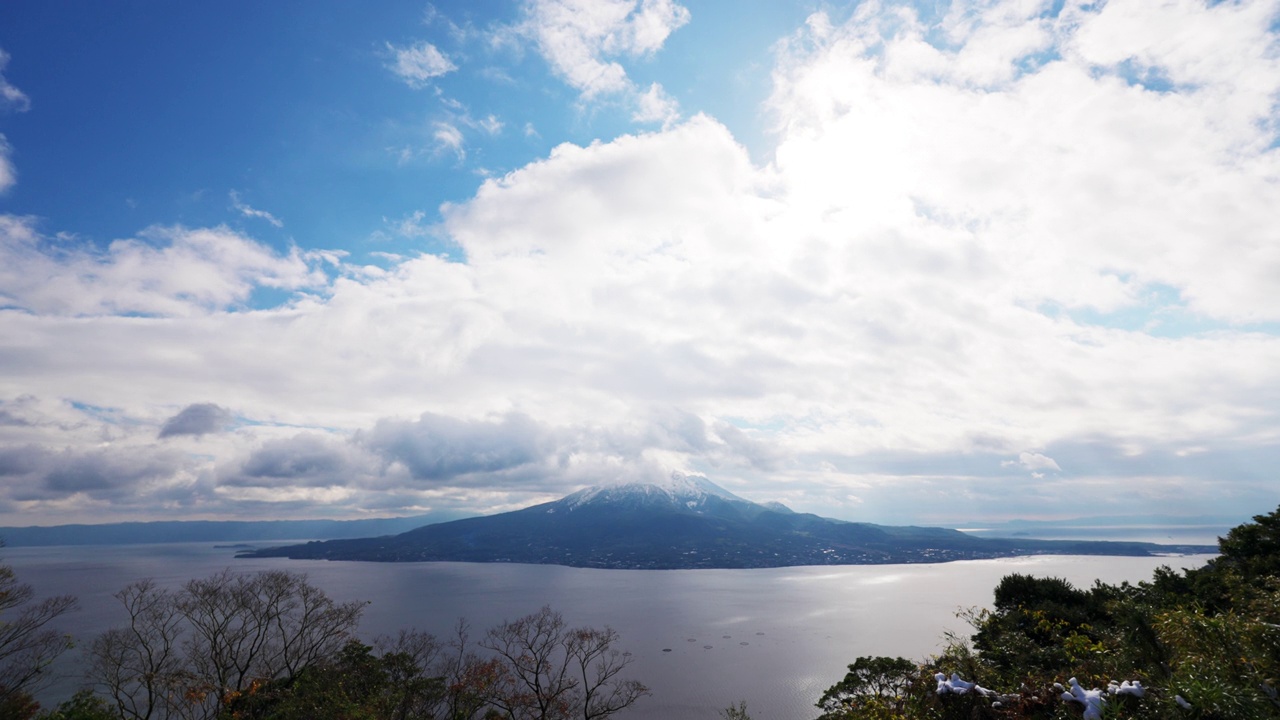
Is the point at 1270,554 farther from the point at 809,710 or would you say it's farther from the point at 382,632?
the point at 382,632

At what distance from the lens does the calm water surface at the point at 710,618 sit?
235 ft

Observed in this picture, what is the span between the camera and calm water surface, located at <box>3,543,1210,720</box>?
7156cm

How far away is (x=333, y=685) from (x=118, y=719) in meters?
11.6

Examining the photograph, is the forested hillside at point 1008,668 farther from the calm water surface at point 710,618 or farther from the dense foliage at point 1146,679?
the calm water surface at point 710,618

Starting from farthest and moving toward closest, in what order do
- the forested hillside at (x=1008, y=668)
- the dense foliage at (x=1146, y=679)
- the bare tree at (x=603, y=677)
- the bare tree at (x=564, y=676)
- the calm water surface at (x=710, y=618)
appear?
the calm water surface at (x=710, y=618), the bare tree at (x=603, y=677), the bare tree at (x=564, y=676), the forested hillside at (x=1008, y=668), the dense foliage at (x=1146, y=679)

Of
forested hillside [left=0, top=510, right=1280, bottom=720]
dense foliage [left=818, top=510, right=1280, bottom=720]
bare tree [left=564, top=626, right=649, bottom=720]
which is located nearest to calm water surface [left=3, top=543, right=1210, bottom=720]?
bare tree [left=564, top=626, right=649, bottom=720]

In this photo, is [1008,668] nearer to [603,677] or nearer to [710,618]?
[603,677]

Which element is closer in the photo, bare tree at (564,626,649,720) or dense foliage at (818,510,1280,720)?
dense foliage at (818,510,1280,720)

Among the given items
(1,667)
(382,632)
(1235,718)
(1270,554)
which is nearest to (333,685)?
(1235,718)

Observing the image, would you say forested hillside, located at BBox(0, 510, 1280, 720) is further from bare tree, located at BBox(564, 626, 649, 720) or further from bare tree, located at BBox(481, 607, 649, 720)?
bare tree, located at BBox(564, 626, 649, 720)

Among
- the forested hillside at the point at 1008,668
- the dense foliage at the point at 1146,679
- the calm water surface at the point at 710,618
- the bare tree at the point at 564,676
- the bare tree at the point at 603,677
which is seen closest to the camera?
the dense foliage at the point at 1146,679

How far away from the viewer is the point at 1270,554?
2975 cm

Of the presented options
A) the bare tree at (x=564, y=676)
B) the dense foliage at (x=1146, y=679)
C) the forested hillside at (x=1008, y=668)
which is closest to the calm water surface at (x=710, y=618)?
the bare tree at (x=564, y=676)

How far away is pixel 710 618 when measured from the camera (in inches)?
4774
